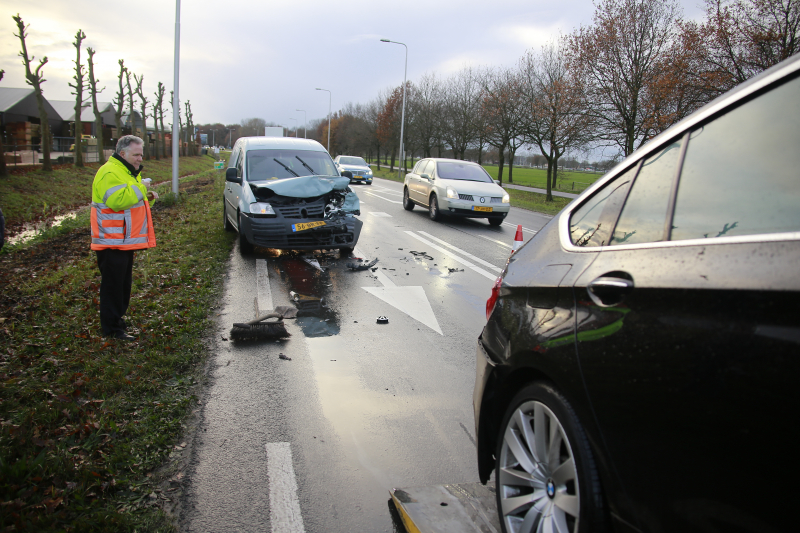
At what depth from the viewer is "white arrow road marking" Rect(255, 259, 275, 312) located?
22.1 feet

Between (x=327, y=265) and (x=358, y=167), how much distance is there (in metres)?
26.2

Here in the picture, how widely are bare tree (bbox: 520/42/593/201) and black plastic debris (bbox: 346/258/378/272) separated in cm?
2006

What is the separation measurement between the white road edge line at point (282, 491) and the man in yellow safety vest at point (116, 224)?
2667mm

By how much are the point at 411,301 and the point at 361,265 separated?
7.39 ft

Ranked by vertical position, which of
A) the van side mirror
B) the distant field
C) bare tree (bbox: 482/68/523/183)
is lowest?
the van side mirror

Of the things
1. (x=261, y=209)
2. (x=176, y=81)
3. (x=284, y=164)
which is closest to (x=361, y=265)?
(x=261, y=209)

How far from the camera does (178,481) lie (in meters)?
3.13

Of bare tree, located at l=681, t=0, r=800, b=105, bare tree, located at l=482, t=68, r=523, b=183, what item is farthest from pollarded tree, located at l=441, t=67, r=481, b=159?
bare tree, located at l=681, t=0, r=800, b=105

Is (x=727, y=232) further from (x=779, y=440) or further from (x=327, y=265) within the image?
(x=327, y=265)

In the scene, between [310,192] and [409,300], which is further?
[310,192]

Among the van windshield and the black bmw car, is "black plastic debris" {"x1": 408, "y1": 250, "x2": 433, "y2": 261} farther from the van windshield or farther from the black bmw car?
the black bmw car

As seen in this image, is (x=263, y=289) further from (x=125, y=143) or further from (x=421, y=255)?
(x=421, y=255)

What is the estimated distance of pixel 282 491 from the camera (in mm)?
3064

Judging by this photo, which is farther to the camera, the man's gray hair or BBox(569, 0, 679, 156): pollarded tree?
BBox(569, 0, 679, 156): pollarded tree
